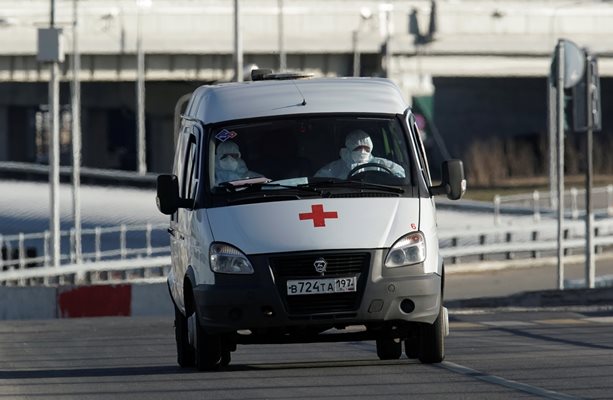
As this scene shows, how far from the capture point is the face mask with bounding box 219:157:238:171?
14.5 meters

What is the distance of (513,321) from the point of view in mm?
21688

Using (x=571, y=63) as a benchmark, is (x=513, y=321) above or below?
below

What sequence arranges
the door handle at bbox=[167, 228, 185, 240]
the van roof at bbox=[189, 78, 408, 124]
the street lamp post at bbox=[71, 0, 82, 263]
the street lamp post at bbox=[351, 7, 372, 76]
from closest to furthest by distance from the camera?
the van roof at bbox=[189, 78, 408, 124]
the door handle at bbox=[167, 228, 185, 240]
the street lamp post at bbox=[71, 0, 82, 263]
the street lamp post at bbox=[351, 7, 372, 76]

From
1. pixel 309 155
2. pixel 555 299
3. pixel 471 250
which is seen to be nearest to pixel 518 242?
pixel 471 250

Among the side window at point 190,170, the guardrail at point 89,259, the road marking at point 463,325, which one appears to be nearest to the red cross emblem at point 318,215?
the side window at point 190,170

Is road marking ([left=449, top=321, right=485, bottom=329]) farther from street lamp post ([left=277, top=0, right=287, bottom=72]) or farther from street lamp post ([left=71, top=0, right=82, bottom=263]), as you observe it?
street lamp post ([left=277, top=0, right=287, bottom=72])

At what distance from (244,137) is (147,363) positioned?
2615 millimetres

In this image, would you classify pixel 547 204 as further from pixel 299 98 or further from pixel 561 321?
pixel 299 98

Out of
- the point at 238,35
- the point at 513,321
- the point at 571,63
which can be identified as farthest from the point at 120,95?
the point at 513,321

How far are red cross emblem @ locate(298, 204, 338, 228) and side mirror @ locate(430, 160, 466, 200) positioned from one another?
1113mm

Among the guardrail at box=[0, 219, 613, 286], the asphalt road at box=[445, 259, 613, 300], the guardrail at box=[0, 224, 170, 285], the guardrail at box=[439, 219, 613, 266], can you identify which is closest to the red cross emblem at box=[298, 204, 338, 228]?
the asphalt road at box=[445, 259, 613, 300]

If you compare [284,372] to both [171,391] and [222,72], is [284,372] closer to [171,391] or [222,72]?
[171,391]

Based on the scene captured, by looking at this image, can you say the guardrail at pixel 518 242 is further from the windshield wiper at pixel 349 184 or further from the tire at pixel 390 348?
the windshield wiper at pixel 349 184

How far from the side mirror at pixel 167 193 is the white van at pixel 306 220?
0.01 m
